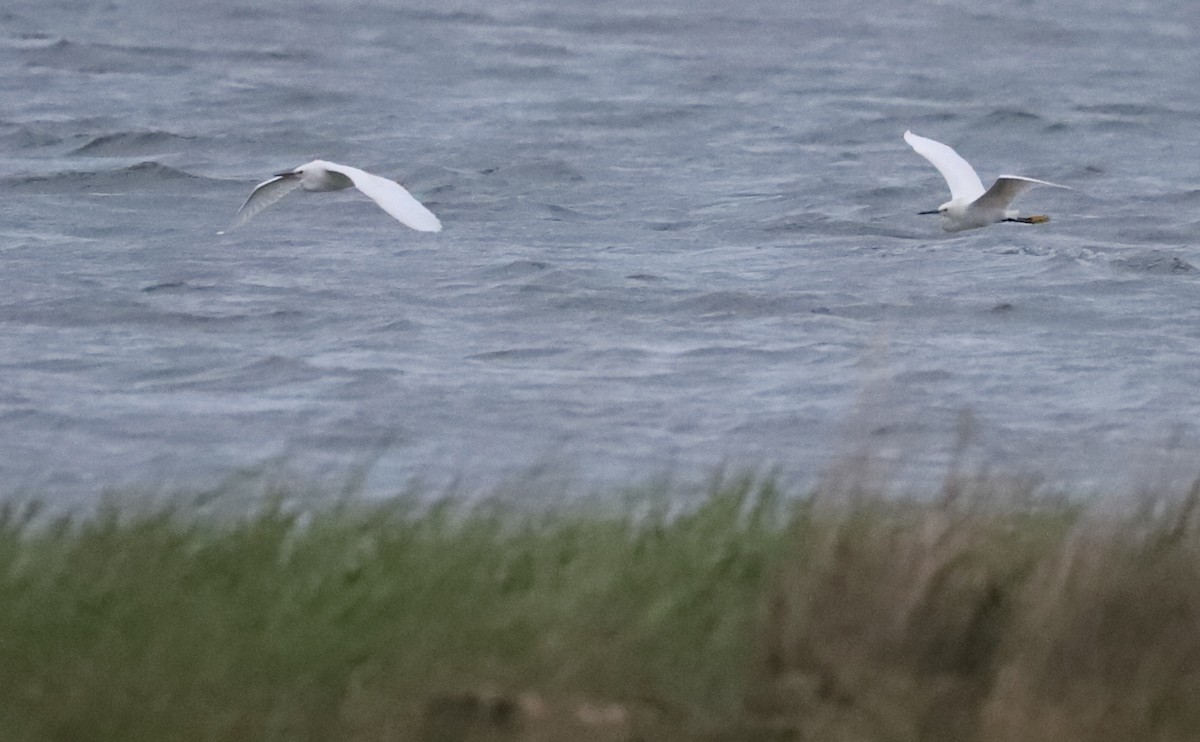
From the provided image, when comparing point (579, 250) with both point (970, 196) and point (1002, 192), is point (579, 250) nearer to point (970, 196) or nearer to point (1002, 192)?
point (970, 196)

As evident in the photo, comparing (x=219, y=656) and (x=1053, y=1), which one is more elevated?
(x=219, y=656)

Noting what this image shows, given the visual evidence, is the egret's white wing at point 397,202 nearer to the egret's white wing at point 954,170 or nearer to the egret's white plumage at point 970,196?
the egret's white plumage at point 970,196

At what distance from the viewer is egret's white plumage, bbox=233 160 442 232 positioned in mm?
9438

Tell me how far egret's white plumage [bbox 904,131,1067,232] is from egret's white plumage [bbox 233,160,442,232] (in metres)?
3.21

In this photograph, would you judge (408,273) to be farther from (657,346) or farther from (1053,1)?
(1053,1)

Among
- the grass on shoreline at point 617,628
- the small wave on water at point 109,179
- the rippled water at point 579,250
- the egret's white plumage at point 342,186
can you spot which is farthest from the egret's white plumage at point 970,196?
the small wave on water at point 109,179

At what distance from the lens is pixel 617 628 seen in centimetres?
583

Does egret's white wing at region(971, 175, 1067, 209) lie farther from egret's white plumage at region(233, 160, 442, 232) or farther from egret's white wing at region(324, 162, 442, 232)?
egret's white wing at region(324, 162, 442, 232)

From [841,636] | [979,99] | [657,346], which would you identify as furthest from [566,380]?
[979,99]

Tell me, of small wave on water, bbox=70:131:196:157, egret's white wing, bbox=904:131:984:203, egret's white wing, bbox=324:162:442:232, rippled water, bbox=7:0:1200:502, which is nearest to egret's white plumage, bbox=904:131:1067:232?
egret's white wing, bbox=904:131:984:203

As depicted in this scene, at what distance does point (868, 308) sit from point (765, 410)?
3132 mm

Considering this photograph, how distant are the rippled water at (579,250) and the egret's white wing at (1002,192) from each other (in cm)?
96

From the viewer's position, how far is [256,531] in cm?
623

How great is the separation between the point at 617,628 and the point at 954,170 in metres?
7.69
